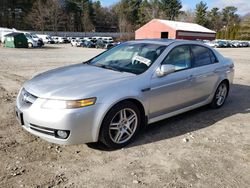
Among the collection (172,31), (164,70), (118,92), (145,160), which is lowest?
(145,160)

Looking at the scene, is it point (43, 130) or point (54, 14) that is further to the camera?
point (54, 14)

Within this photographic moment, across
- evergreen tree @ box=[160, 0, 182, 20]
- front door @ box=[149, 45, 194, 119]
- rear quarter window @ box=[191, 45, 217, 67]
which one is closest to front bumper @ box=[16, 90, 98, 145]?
front door @ box=[149, 45, 194, 119]

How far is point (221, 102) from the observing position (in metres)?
6.03

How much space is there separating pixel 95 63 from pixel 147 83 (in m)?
1.27

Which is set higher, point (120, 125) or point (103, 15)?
point (103, 15)

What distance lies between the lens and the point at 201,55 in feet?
17.3

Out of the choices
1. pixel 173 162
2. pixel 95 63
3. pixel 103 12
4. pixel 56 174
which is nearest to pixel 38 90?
pixel 56 174

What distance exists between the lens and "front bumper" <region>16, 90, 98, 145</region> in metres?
3.29

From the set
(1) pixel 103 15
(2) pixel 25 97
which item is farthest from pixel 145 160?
(1) pixel 103 15

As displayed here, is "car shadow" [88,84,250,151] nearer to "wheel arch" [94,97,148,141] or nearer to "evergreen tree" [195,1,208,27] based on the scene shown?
"wheel arch" [94,97,148,141]

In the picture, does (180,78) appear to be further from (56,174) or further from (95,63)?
(56,174)

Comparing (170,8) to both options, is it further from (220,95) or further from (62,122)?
(62,122)

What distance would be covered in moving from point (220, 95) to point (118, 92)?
10.5 ft

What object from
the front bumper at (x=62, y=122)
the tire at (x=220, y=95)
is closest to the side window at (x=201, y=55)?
the tire at (x=220, y=95)
